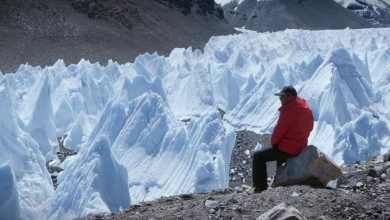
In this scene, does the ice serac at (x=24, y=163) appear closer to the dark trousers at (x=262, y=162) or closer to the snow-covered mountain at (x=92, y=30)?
the dark trousers at (x=262, y=162)

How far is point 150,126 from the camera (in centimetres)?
1071

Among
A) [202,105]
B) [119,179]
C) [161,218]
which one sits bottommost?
[202,105]

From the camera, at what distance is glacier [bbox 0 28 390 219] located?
24.8ft

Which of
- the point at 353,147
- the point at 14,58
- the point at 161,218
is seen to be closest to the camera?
the point at 161,218

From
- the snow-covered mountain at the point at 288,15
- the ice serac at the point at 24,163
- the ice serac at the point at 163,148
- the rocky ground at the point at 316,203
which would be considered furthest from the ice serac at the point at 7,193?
the snow-covered mountain at the point at 288,15

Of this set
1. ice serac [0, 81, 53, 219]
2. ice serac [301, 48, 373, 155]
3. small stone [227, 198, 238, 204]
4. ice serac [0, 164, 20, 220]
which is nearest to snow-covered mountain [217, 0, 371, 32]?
ice serac [301, 48, 373, 155]

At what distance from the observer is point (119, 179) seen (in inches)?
298

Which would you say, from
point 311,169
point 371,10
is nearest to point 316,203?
point 311,169

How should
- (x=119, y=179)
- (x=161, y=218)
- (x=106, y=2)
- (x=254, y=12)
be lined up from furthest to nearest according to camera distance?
(x=254, y=12)
(x=106, y=2)
(x=119, y=179)
(x=161, y=218)

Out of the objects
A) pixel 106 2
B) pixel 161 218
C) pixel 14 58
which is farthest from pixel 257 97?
pixel 106 2

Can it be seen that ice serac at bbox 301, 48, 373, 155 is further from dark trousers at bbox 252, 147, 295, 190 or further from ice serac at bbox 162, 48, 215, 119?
dark trousers at bbox 252, 147, 295, 190

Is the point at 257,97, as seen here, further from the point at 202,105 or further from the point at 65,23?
the point at 65,23

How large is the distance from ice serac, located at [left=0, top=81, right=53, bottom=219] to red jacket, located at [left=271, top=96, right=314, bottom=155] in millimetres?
3698

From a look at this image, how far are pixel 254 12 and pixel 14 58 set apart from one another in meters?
56.6
